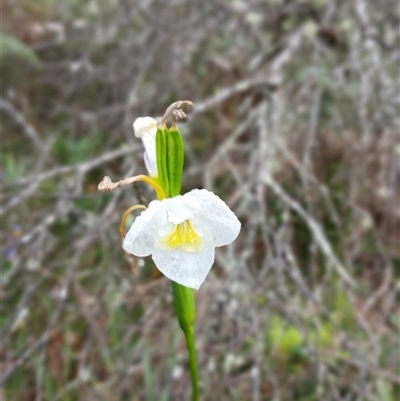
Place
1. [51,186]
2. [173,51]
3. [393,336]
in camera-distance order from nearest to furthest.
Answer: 1. [393,336]
2. [51,186]
3. [173,51]

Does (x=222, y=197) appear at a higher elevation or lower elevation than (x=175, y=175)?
lower

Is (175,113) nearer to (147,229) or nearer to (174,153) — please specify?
(174,153)

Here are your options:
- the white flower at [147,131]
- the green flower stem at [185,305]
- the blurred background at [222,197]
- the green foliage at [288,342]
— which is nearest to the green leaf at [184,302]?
the green flower stem at [185,305]

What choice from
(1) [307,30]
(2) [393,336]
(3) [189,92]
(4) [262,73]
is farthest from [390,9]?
(2) [393,336]

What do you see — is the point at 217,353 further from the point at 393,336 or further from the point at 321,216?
the point at 321,216

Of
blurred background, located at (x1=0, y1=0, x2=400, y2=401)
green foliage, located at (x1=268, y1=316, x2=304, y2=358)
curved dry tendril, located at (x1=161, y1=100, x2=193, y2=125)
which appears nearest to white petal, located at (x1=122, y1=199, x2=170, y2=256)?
curved dry tendril, located at (x1=161, y1=100, x2=193, y2=125)

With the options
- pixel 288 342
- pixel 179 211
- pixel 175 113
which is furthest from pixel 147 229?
pixel 288 342

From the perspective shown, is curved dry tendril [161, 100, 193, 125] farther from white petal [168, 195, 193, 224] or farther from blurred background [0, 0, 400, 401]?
blurred background [0, 0, 400, 401]
